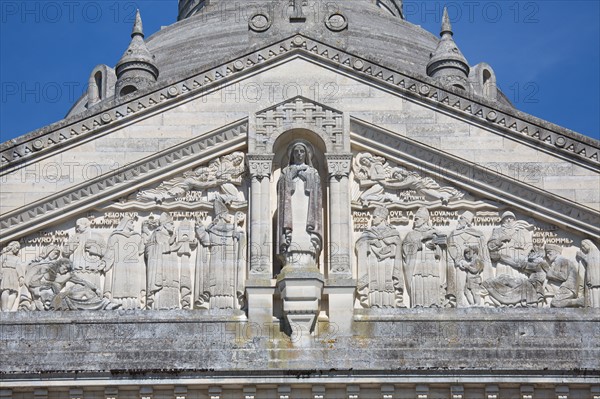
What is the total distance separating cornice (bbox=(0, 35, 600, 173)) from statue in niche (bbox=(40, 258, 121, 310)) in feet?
6.08

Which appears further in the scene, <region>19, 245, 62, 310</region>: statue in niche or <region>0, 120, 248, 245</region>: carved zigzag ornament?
<region>0, 120, 248, 245</region>: carved zigzag ornament

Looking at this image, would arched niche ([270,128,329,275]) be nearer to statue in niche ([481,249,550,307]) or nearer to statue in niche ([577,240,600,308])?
statue in niche ([481,249,550,307])

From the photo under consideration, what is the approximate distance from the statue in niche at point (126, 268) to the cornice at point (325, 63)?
1.74 m

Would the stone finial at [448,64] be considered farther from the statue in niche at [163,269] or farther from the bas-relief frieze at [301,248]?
the statue in niche at [163,269]

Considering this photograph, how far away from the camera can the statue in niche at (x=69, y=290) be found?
31.7 meters

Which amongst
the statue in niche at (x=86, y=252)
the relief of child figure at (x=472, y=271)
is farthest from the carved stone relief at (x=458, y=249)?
the statue in niche at (x=86, y=252)

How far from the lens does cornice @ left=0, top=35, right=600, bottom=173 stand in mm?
32562

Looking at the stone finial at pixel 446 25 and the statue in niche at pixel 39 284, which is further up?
the stone finial at pixel 446 25

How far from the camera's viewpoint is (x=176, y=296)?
1249 inches

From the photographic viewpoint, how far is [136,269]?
31969 millimetres

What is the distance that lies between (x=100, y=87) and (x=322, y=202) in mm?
17381

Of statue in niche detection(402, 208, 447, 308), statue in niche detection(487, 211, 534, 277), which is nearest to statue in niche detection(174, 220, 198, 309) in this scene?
statue in niche detection(402, 208, 447, 308)

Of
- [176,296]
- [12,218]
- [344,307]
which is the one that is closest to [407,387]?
[344,307]

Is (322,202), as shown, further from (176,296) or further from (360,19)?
(360,19)
